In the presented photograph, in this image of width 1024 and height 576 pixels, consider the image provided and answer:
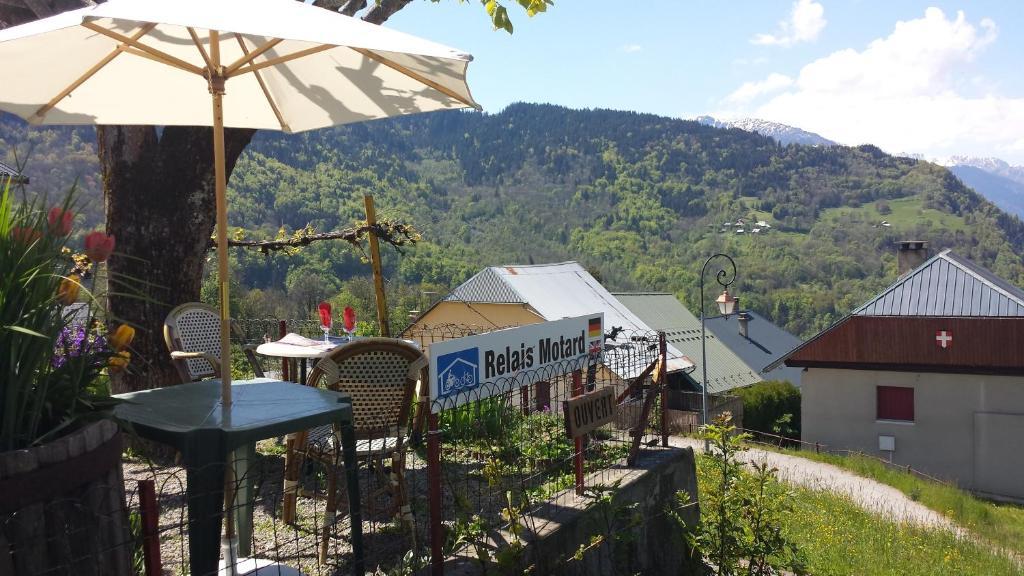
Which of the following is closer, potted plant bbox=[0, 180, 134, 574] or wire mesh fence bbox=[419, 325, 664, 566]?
potted plant bbox=[0, 180, 134, 574]

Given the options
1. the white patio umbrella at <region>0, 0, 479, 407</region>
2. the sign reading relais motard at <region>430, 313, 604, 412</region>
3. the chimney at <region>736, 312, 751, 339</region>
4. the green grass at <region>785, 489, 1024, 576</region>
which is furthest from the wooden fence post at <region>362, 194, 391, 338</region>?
the chimney at <region>736, 312, 751, 339</region>

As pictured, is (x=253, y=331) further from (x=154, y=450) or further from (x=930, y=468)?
(x=930, y=468)

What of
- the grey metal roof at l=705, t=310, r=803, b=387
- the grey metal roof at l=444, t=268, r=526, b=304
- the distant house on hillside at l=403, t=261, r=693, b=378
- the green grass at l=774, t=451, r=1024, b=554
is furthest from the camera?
the grey metal roof at l=705, t=310, r=803, b=387

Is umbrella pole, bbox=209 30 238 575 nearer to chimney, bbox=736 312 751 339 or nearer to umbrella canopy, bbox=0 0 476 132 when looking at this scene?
umbrella canopy, bbox=0 0 476 132

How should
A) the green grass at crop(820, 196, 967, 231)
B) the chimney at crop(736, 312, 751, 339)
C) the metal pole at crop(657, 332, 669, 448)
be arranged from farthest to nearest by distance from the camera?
the green grass at crop(820, 196, 967, 231)
the chimney at crop(736, 312, 751, 339)
the metal pole at crop(657, 332, 669, 448)

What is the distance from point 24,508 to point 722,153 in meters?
156

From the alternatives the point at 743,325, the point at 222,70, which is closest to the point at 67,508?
the point at 222,70

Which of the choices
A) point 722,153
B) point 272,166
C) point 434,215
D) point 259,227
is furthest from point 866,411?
point 722,153

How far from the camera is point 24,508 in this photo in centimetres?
206

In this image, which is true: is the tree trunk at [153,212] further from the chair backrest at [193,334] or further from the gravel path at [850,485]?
the gravel path at [850,485]

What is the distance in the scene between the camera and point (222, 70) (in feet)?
11.5

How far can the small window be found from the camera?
24531mm

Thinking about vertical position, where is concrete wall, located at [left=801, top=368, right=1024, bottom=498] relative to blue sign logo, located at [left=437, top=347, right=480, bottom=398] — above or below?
below

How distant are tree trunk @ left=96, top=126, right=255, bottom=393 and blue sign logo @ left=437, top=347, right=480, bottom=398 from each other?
279 centimetres
